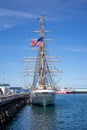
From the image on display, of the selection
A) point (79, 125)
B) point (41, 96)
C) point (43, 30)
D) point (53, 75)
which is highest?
point (43, 30)

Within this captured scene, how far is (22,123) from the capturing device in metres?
50.5

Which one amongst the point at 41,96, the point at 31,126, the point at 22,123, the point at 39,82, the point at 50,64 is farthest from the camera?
the point at 50,64

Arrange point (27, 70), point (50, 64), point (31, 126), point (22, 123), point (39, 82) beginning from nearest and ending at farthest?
point (31, 126), point (22, 123), point (39, 82), point (50, 64), point (27, 70)

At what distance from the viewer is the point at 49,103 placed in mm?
85688

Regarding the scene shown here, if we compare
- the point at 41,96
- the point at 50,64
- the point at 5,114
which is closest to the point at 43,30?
the point at 50,64

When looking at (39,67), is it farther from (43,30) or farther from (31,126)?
(31,126)

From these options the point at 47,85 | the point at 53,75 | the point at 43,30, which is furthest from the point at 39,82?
the point at 43,30

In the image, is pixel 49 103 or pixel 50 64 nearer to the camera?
pixel 49 103

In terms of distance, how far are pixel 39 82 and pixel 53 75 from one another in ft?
29.7

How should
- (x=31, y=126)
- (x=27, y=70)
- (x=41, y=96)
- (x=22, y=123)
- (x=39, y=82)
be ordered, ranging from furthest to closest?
(x=27, y=70), (x=39, y=82), (x=41, y=96), (x=22, y=123), (x=31, y=126)

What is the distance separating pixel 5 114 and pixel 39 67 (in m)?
48.7

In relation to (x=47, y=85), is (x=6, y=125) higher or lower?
lower

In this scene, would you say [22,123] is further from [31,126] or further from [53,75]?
[53,75]

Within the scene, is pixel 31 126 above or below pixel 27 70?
below
